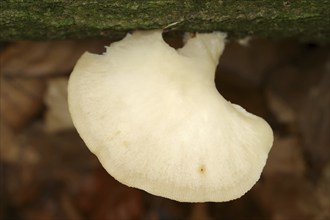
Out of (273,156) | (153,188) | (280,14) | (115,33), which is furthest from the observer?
(273,156)

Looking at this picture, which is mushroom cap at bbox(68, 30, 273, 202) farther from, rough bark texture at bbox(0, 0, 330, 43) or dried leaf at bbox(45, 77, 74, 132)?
dried leaf at bbox(45, 77, 74, 132)

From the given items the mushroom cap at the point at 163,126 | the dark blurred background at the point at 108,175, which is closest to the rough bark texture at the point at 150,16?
the mushroom cap at the point at 163,126

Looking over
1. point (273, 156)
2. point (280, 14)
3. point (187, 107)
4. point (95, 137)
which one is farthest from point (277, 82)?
point (95, 137)

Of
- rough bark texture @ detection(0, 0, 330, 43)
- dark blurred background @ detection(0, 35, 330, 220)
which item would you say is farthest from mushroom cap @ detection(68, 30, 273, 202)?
dark blurred background @ detection(0, 35, 330, 220)

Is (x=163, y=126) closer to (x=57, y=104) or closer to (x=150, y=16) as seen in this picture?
(x=150, y=16)

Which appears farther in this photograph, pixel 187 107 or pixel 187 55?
pixel 187 55

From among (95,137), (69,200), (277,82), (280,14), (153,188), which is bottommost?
(69,200)

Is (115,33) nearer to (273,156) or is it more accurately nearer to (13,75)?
(13,75)
